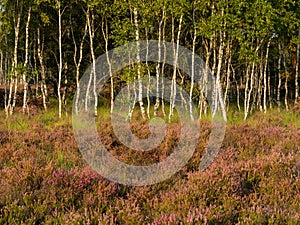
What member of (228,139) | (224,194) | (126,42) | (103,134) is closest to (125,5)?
(126,42)

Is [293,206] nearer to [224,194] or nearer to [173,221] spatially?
[224,194]

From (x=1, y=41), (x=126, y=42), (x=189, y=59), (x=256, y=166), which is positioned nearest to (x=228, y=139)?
(x=256, y=166)

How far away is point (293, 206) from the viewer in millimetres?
4500

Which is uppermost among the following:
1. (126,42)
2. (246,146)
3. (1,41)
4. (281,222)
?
(1,41)

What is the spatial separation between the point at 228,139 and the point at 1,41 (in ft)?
64.3

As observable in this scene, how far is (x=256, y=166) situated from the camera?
6184 mm

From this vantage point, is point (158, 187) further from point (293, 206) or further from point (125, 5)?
point (125, 5)

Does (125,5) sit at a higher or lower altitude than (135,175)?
higher

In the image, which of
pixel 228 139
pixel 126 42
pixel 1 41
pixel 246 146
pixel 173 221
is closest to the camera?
pixel 173 221

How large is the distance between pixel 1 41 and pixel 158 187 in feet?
69.3

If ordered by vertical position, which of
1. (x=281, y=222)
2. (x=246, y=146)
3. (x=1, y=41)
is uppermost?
(x=1, y=41)

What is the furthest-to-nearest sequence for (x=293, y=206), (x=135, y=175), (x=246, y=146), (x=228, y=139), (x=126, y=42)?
1. (x=126, y=42)
2. (x=228, y=139)
3. (x=246, y=146)
4. (x=135, y=175)
5. (x=293, y=206)

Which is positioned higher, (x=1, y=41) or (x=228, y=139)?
(x=1, y=41)

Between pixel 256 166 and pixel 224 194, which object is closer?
pixel 224 194
